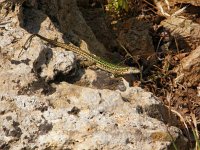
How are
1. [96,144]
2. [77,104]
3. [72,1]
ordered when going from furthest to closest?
[72,1] < [77,104] < [96,144]

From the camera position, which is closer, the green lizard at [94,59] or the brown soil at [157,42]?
the green lizard at [94,59]

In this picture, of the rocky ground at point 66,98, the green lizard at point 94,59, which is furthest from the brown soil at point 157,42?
the green lizard at point 94,59

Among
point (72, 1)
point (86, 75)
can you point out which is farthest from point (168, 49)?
point (86, 75)

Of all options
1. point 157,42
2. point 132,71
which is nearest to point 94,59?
point 132,71

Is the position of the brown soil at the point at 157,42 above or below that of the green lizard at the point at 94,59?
below

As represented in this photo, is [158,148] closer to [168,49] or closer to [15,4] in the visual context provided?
[15,4]

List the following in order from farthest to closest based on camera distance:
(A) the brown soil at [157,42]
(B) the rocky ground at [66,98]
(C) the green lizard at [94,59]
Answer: (A) the brown soil at [157,42], (C) the green lizard at [94,59], (B) the rocky ground at [66,98]

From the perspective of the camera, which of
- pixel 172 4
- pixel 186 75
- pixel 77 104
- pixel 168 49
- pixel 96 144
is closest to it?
pixel 96 144

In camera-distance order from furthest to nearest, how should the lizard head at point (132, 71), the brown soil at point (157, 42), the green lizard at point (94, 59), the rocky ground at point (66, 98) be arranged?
the brown soil at point (157, 42) → the lizard head at point (132, 71) → the green lizard at point (94, 59) → the rocky ground at point (66, 98)

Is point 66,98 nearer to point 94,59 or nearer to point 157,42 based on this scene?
point 94,59

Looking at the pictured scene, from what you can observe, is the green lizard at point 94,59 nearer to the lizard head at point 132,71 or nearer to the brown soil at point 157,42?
the lizard head at point 132,71

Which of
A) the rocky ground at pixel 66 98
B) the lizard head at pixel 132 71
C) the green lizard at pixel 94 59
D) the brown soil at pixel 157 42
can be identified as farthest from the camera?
the brown soil at pixel 157 42
